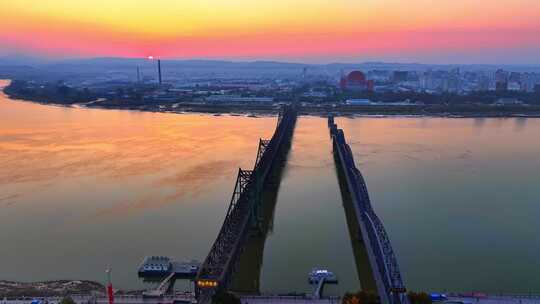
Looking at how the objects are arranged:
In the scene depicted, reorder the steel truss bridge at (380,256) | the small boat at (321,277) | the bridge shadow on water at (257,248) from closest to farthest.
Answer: the steel truss bridge at (380,256) → the small boat at (321,277) → the bridge shadow on water at (257,248)

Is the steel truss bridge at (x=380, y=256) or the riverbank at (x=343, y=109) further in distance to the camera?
the riverbank at (x=343, y=109)

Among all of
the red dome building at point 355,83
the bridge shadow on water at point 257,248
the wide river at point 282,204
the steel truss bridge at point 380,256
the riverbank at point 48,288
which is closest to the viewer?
the steel truss bridge at point 380,256

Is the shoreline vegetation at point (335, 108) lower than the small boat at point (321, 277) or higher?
higher

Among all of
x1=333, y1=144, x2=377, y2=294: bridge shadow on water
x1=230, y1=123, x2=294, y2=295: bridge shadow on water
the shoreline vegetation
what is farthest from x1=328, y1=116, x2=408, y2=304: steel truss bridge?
the shoreline vegetation

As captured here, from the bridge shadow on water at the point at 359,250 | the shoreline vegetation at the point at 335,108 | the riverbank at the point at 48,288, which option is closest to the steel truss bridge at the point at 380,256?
the bridge shadow on water at the point at 359,250

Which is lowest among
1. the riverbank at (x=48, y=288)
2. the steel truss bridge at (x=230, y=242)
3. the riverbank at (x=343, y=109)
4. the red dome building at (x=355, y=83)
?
the riverbank at (x=48, y=288)

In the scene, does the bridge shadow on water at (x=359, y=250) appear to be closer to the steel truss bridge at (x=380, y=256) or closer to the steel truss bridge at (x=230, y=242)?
the steel truss bridge at (x=380, y=256)

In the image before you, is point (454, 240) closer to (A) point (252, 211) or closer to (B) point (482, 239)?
(B) point (482, 239)
